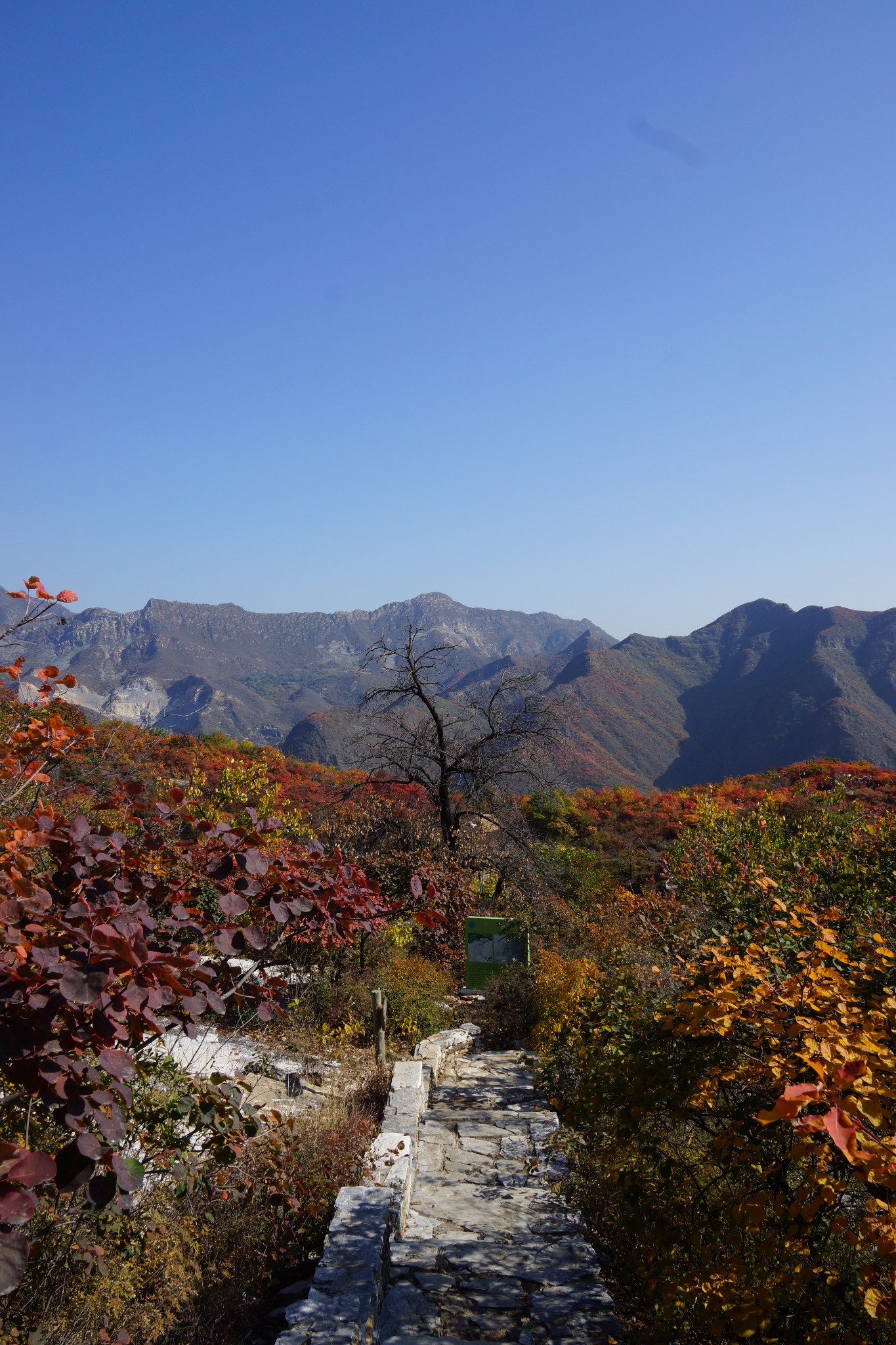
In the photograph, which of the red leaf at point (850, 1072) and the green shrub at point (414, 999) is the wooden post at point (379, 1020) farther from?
the red leaf at point (850, 1072)

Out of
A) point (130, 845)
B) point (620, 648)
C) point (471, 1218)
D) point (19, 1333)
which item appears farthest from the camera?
point (620, 648)

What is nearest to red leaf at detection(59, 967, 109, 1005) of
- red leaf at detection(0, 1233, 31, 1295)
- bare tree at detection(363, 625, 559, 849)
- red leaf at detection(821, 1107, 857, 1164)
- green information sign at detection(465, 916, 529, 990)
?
red leaf at detection(0, 1233, 31, 1295)

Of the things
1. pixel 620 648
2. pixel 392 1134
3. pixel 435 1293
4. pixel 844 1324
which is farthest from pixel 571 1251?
pixel 620 648

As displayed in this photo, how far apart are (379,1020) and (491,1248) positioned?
257 cm

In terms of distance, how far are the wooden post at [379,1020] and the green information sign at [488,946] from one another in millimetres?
2887

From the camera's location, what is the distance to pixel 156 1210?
3.48m

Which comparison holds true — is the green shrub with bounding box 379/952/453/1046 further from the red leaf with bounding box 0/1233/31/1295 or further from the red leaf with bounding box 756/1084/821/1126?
the red leaf with bounding box 0/1233/31/1295

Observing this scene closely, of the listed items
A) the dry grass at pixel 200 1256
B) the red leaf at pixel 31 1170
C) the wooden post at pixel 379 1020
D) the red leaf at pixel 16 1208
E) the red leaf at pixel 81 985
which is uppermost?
the red leaf at pixel 81 985

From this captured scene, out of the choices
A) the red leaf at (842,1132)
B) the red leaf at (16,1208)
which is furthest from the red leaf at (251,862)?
the red leaf at (842,1132)

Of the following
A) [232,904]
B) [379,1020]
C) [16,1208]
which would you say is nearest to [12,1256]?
[16,1208]

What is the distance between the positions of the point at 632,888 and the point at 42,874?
597 inches

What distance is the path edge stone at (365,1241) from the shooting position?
114 inches

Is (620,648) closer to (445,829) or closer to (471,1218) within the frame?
(445,829)

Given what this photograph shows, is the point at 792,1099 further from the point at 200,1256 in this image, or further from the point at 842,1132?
the point at 200,1256
